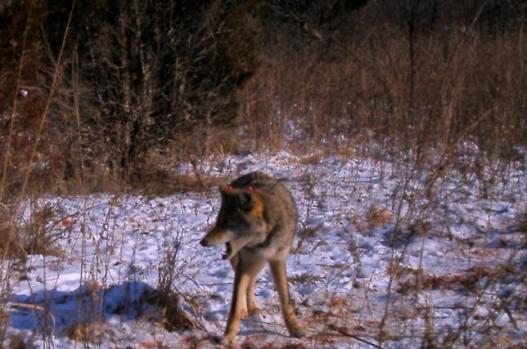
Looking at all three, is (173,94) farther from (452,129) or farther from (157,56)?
(452,129)

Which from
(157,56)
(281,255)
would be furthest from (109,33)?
(281,255)

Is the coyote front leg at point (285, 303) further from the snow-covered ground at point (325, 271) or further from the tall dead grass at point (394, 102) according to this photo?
the tall dead grass at point (394, 102)

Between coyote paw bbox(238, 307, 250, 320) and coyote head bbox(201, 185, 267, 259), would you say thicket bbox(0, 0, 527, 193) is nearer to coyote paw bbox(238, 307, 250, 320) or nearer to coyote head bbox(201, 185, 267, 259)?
coyote paw bbox(238, 307, 250, 320)

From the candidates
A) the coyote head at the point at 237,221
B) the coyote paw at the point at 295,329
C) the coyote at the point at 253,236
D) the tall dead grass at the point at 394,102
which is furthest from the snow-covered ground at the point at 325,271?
the tall dead grass at the point at 394,102

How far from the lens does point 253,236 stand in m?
3.98

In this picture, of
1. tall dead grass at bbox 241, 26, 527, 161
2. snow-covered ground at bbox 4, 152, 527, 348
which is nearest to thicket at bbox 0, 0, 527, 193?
tall dead grass at bbox 241, 26, 527, 161

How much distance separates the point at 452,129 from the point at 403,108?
630 millimetres

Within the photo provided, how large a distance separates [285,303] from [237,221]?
623 mm

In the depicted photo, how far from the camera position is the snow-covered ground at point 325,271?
4.11 metres

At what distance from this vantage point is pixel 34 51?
5766 mm

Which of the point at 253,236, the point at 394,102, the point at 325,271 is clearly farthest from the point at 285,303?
the point at 394,102

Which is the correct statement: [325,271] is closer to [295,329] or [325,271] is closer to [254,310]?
[254,310]

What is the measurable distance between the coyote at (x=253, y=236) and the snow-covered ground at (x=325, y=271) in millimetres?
146

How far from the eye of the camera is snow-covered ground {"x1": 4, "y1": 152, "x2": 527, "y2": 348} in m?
4.11
